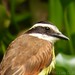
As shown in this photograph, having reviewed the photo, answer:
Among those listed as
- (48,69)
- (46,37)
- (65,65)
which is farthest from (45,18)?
(48,69)

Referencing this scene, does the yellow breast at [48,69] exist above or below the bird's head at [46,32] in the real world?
below

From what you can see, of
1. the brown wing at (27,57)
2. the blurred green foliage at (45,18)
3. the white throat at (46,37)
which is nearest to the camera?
the brown wing at (27,57)

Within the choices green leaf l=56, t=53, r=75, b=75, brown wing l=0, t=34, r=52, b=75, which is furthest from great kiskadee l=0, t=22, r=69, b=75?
green leaf l=56, t=53, r=75, b=75

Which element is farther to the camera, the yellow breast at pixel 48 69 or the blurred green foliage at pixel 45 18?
the blurred green foliage at pixel 45 18

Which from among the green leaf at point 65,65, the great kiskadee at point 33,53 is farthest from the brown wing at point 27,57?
the green leaf at point 65,65

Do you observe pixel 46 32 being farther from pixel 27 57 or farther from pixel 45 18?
pixel 45 18

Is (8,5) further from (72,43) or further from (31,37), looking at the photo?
(31,37)

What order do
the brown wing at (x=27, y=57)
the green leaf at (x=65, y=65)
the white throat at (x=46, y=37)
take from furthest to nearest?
the green leaf at (x=65, y=65) → the white throat at (x=46, y=37) → the brown wing at (x=27, y=57)

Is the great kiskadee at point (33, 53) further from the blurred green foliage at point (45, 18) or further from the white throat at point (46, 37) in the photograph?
the blurred green foliage at point (45, 18)
